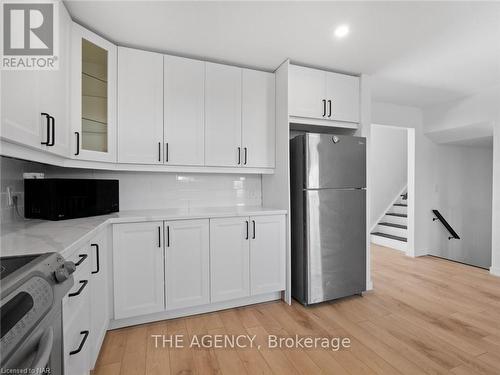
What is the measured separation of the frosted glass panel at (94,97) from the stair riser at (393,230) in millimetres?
4810

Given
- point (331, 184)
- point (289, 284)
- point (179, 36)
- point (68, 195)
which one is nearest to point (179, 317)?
point (289, 284)

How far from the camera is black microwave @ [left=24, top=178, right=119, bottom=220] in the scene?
1.66 m

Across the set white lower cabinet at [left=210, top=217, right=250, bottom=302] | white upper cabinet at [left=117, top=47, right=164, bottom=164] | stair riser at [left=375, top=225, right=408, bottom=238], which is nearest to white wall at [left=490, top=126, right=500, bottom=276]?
stair riser at [left=375, top=225, right=408, bottom=238]

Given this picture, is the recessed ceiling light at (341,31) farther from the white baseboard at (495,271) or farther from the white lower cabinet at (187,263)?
the white baseboard at (495,271)

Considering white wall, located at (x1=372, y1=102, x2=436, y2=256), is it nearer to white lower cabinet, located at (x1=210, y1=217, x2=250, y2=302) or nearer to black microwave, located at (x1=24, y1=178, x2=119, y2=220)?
white lower cabinet, located at (x1=210, y1=217, x2=250, y2=302)

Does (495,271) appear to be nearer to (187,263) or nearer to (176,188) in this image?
(187,263)

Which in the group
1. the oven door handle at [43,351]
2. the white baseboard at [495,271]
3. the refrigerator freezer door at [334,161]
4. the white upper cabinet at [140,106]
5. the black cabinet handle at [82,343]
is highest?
the white upper cabinet at [140,106]

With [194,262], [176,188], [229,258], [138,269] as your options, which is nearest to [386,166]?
[229,258]

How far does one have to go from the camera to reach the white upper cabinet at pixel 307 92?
2439mm

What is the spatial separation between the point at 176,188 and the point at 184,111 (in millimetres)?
790

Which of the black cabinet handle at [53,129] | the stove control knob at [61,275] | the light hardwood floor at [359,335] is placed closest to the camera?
the stove control knob at [61,275]

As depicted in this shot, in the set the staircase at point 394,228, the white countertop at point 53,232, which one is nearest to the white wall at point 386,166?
the staircase at point 394,228

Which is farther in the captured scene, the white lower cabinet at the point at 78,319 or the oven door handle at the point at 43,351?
the white lower cabinet at the point at 78,319

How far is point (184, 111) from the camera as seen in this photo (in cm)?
231
